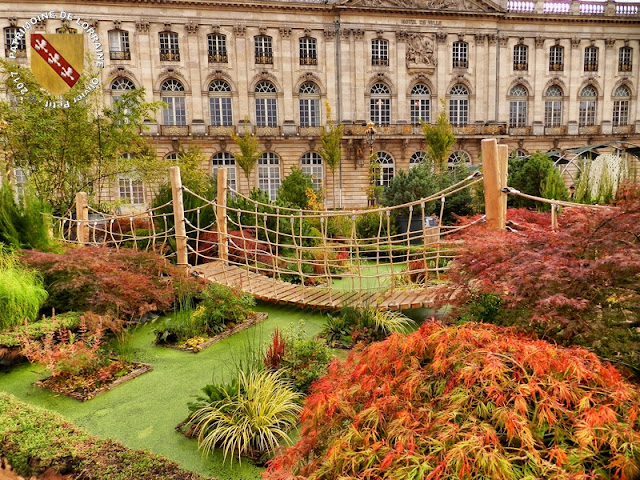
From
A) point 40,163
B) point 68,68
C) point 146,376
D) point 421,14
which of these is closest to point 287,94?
point 421,14

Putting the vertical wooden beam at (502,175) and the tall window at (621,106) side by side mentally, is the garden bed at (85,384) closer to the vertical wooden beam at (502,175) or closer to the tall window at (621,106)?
the vertical wooden beam at (502,175)

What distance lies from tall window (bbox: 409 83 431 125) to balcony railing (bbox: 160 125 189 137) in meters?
11.7

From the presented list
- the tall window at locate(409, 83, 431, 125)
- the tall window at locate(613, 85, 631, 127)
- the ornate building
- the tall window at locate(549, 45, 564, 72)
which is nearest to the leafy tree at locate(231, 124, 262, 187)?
the ornate building

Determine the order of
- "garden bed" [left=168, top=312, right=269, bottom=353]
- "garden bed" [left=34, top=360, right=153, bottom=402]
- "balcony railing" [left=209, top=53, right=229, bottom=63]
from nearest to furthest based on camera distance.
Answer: "garden bed" [left=34, top=360, right=153, bottom=402]
"garden bed" [left=168, top=312, right=269, bottom=353]
"balcony railing" [left=209, top=53, right=229, bottom=63]

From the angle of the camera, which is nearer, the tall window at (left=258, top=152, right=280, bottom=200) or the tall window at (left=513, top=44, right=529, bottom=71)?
the tall window at (left=258, top=152, right=280, bottom=200)

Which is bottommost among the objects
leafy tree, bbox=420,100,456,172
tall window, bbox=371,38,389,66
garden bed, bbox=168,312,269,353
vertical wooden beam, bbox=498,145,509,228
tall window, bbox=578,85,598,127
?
garden bed, bbox=168,312,269,353

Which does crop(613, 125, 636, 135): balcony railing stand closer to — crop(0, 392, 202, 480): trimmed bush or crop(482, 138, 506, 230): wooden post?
crop(482, 138, 506, 230): wooden post

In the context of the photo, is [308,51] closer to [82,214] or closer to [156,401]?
[82,214]

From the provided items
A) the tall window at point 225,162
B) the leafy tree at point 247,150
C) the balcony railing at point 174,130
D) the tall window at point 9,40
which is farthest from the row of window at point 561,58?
the tall window at point 9,40

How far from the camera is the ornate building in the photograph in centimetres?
2183

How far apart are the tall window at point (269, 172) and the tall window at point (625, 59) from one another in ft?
65.8

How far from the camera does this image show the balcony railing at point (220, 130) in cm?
2270

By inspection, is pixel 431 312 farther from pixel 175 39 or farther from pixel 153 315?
pixel 175 39

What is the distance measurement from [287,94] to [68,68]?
1317cm
